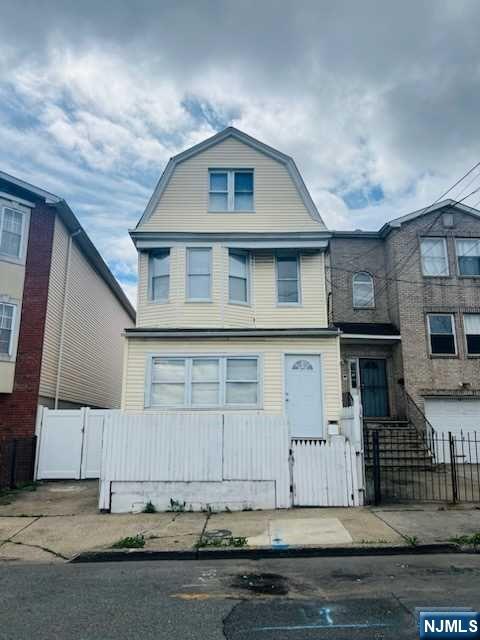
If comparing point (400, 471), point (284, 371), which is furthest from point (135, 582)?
point (400, 471)

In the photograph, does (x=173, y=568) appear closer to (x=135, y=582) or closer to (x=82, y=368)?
(x=135, y=582)

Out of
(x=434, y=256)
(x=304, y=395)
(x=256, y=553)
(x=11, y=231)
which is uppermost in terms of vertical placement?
(x=434, y=256)

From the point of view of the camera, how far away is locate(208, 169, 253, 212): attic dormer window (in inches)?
578

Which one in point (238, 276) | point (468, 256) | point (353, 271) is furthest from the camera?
point (353, 271)

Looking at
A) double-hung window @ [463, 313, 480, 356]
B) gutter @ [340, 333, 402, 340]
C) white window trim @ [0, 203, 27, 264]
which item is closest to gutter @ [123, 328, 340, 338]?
gutter @ [340, 333, 402, 340]

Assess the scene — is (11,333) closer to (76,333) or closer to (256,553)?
(76,333)

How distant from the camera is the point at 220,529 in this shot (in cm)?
824

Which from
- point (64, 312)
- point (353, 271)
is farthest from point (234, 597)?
point (353, 271)

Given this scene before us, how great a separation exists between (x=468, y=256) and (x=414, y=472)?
976 centimetres

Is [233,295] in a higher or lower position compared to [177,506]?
higher

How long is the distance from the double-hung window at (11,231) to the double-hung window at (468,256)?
16.7 m

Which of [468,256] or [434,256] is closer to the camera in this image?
[434,256]

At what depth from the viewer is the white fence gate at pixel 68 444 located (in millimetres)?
14031

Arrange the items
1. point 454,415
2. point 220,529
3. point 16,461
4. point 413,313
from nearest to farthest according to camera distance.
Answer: point 220,529
point 16,461
point 454,415
point 413,313
